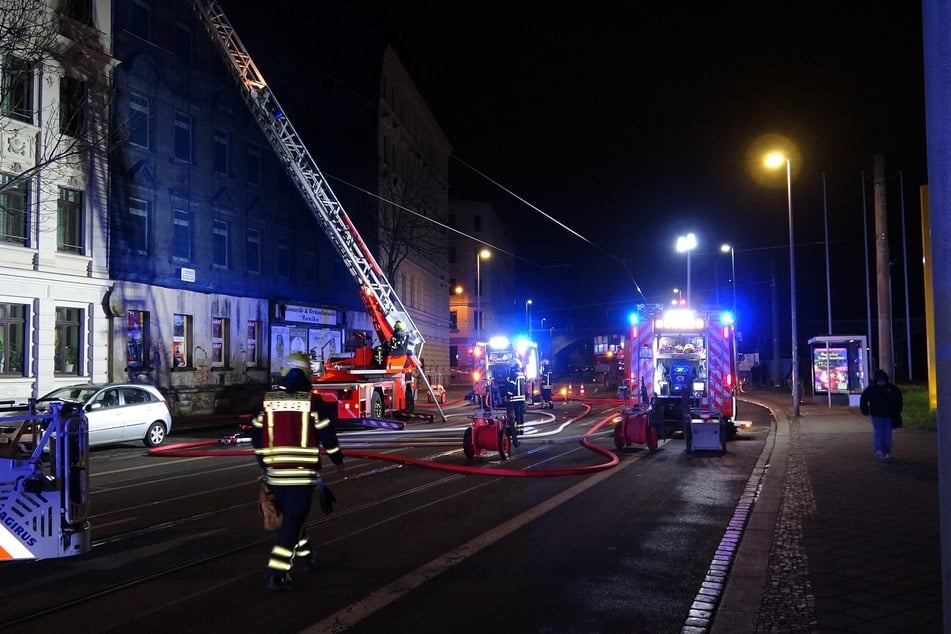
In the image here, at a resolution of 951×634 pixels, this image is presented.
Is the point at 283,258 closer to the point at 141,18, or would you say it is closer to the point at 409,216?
the point at 409,216

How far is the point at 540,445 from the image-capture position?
1836cm

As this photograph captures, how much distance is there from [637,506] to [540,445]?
8.03m

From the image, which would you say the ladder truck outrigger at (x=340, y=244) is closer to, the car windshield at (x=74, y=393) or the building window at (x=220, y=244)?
the car windshield at (x=74, y=393)

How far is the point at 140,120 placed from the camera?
1087 inches

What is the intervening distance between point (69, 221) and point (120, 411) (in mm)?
9457

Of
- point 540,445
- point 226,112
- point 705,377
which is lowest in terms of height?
point 540,445

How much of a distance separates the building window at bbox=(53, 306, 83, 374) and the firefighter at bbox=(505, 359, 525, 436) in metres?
12.8

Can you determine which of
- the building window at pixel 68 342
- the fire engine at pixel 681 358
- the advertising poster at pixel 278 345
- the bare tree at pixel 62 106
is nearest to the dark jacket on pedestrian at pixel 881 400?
the fire engine at pixel 681 358

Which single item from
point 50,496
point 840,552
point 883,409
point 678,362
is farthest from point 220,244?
point 840,552

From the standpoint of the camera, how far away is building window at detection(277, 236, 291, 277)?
35.0m

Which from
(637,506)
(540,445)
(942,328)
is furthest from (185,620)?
(540,445)

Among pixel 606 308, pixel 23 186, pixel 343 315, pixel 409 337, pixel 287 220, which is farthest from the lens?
pixel 606 308

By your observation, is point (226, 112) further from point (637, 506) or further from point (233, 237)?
point (637, 506)

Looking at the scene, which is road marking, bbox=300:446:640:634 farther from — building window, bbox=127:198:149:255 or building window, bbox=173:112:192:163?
building window, bbox=173:112:192:163
